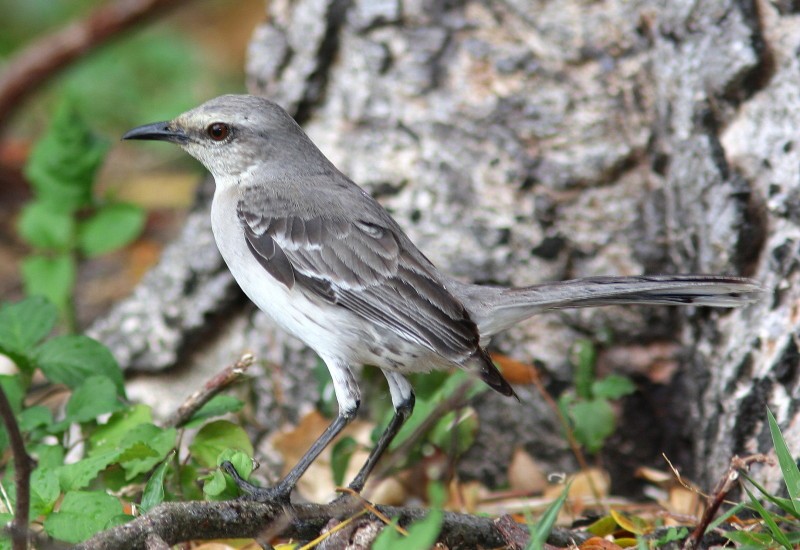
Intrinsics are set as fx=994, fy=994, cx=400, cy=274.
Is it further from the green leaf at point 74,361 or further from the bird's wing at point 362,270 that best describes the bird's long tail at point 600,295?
the green leaf at point 74,361

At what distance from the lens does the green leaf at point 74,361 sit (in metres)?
4.27

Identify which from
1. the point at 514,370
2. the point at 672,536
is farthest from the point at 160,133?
the point at 672,536

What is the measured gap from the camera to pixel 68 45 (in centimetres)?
809

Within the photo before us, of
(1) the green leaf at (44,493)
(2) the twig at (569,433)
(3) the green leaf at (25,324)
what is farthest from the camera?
(2) the twig at (569,433)

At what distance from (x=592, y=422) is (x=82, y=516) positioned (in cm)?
245

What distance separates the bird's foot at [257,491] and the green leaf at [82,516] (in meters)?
0.44

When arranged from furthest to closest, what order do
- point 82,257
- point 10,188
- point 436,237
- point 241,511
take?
point 10,188 → point 82,257 → point 436,237 → point 241,511

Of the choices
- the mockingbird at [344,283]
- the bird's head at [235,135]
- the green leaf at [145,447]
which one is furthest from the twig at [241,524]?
the bird's head at [235,135]

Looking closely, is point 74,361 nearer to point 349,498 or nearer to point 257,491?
point 257,491

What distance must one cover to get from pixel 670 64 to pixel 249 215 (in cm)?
222

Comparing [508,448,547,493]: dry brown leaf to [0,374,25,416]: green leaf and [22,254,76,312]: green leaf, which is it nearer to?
[0,374,25,416]: green leaf

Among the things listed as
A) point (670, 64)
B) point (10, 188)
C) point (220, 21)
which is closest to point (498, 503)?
point (670, 64)

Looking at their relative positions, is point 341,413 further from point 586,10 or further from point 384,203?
point 586,10

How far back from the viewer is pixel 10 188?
354 inches
